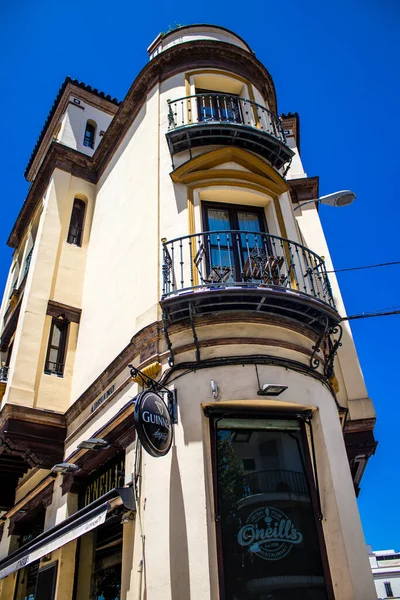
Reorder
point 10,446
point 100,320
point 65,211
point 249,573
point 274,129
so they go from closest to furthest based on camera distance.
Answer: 1. point 249,573
2. point 10,446
3. point 100,320
4. point 274,129
5. point 65,211

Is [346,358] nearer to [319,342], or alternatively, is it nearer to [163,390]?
[319,342]

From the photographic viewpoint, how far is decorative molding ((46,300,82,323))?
12682 mm

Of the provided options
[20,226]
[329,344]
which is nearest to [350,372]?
[329,344]

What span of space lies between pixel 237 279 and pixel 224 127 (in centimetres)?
389

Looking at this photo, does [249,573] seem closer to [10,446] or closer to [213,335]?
[213,335]

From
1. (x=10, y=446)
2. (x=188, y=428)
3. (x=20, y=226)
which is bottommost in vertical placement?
(x=188, y=428)

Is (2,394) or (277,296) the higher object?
(2,394)

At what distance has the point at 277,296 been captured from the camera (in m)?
7.92

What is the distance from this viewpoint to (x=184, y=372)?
7.85 m

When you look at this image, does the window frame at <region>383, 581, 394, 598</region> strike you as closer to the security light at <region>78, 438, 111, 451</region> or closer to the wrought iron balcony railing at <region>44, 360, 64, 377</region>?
the wrought iron balcony railing at <region>44, 360, 64, 377</region>

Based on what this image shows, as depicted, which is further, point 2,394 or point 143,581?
point 2,394

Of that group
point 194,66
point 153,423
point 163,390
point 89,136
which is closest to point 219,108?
point 194,66

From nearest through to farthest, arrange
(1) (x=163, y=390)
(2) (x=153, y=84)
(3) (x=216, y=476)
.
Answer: (3) (x=216, y=476), (1) (x=163, y=390), (2) (x=153, y=84)

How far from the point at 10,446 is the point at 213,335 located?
5.86 meters
